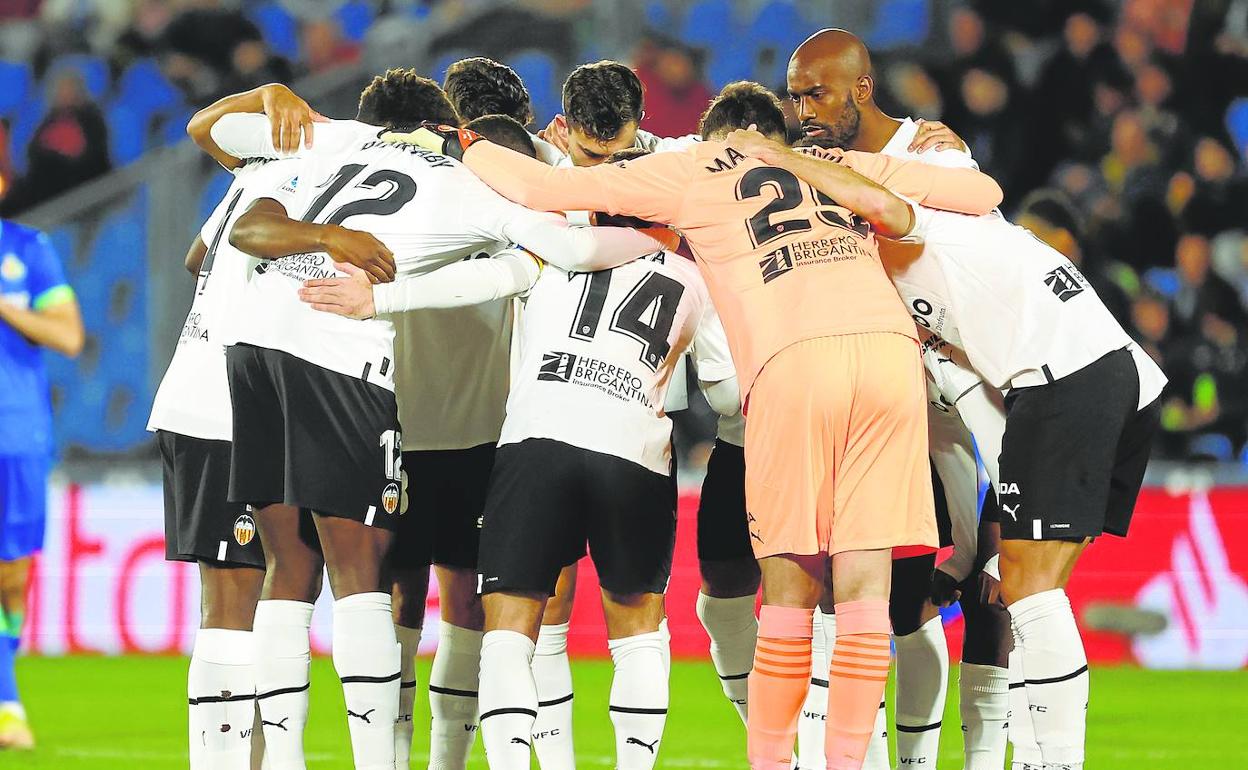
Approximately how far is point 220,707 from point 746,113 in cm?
236

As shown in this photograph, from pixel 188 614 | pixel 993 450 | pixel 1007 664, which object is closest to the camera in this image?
pixel 993 450

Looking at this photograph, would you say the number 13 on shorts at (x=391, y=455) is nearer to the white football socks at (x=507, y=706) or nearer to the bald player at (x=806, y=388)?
the white football socks at (x=507, y=706)

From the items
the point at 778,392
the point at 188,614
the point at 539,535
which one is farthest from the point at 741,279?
the point at 188,614

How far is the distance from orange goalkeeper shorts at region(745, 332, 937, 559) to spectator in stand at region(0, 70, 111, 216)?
955 cm

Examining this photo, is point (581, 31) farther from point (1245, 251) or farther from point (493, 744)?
point (493, 744)

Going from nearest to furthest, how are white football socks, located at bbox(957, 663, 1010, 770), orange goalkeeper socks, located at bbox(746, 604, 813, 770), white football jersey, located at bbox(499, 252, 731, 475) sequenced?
orange goalkeeper socks, located at bbox(746, 604, 813, 770), white football jersey, located at bbox(499, 252, 731, 475), white football socks, located at bbox(957, 663, 1010, 770)

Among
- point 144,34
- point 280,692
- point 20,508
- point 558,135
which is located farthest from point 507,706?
point 144,34

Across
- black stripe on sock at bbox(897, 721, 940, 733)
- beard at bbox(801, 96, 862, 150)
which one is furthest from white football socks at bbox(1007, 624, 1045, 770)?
beard at bbox(801, 96, 862, 150)

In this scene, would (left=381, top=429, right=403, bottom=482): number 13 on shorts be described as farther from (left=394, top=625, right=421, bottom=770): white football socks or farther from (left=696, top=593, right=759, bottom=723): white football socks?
(left=696, top=593, right=759, bottom=723): white football socks

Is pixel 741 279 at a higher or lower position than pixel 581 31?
lower

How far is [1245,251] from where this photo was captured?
10.5 metres

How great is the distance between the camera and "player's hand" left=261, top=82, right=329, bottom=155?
484 cm

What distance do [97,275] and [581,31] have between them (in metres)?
4.05

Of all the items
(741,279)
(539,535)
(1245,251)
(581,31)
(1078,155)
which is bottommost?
(539,535)
